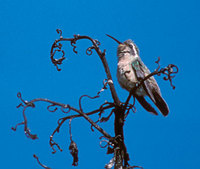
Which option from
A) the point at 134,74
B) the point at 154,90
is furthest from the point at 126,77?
the point at 154,90

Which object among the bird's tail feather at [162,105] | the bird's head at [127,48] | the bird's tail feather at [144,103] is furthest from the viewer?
the bird's head at [127,48]

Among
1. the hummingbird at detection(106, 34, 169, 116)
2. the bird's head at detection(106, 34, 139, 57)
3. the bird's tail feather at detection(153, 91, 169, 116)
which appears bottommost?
the bird's tail feather at detection(153, 91, 169, 116)

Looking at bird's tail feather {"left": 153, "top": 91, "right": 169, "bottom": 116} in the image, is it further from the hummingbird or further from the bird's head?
the bird's head

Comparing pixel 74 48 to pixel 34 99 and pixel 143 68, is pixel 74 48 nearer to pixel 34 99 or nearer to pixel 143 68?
pixel 34 99

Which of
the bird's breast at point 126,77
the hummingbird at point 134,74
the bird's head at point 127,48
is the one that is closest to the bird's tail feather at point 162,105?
the hummingbird at point 134,74

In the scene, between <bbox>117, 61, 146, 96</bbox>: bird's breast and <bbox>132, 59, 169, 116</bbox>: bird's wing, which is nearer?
<bbox>132, 59, 169, 116</bbox>: bird's wing

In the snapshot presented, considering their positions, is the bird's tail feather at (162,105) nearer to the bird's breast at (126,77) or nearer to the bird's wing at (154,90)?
the bird's wing at (154,90)

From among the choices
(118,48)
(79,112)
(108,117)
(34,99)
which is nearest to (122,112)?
(108,117)

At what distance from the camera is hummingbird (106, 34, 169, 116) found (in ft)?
7.70

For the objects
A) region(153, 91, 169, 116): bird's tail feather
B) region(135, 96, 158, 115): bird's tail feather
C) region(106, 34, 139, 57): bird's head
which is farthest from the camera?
region(106, 34, 139, 57): bird's head

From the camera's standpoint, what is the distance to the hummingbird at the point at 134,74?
235 cm

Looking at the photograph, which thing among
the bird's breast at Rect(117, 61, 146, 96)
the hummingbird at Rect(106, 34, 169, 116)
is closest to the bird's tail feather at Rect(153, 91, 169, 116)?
the hummingbird at Rect(106, 34, 169, 116)

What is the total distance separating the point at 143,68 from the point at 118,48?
0.31 m

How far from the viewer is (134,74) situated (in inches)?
97.5
